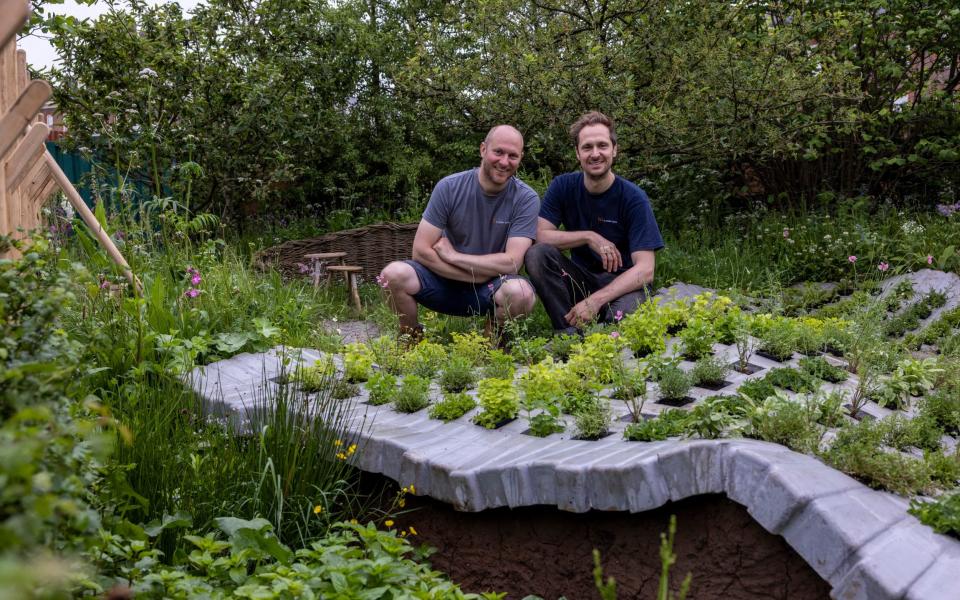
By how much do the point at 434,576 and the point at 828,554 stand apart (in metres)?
1.29

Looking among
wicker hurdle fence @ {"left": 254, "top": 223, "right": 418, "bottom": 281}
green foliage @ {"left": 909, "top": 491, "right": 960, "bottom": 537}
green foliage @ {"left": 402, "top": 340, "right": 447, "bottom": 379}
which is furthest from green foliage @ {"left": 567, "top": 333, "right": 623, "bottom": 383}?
wicker hurdle fence @ {"left": 254, "top": 223, "right": 418, "bottom": 281}

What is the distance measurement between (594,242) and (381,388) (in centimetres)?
180

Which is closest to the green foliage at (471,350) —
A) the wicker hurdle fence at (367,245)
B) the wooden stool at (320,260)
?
the wooden stool at (320,260)

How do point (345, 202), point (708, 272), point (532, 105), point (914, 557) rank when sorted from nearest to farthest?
point (914, 557), point (708, 272), point (532, 105), point (345, 202)

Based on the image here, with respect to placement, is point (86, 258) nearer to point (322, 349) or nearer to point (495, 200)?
point (322, 349)

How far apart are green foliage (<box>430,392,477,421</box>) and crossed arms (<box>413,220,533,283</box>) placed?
55.5 inches

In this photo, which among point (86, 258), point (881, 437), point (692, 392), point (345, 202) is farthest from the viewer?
point (345, 202)

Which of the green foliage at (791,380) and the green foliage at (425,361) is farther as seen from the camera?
the green foliage at (425,361)

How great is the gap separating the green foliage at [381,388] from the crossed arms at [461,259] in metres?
1.17

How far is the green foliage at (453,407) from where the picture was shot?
3.56m

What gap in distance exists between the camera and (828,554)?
223 centimetres

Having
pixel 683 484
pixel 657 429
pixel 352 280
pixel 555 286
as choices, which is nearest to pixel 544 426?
pixel 657 429

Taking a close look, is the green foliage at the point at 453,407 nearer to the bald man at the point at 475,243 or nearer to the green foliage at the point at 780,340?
the bald man at the point at 475,243

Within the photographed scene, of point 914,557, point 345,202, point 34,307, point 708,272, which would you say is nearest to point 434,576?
point 914,557
